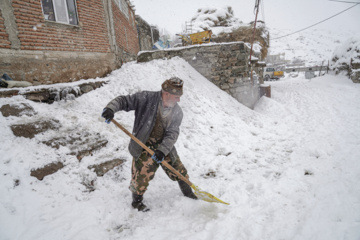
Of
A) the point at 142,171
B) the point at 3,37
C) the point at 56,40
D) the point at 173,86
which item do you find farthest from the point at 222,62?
the point at 3,37

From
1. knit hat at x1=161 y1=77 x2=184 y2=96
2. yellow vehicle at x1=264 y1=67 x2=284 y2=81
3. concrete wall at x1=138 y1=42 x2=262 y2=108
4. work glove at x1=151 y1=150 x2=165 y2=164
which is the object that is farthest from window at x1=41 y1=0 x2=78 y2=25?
yellow vehicle at x1=264 y1=67 x2=284 y2=81

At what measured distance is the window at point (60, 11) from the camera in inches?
201

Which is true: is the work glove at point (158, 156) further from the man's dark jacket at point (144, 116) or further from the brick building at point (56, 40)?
the brick building at point (56, 40)

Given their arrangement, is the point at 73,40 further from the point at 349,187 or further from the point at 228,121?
the point at 349,187

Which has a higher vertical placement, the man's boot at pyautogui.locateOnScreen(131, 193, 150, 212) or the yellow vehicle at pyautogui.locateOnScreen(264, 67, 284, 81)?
the yellow vehicle at pyautogui.locateOnScreen(264, 67, 284, 81)

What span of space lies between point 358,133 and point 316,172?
2873 millimetres

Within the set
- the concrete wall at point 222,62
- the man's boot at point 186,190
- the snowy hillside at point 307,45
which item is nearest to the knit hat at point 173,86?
the man's boot at point 186,190

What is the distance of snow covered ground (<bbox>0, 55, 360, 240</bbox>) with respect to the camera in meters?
2.10

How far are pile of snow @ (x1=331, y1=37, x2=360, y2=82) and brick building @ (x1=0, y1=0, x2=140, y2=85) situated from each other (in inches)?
587

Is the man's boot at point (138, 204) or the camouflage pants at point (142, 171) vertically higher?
the camouflage pants at point (142, 171)

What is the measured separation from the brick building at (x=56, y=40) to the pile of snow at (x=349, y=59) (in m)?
14.9

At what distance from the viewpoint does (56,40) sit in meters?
5.09

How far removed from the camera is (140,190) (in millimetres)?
2521

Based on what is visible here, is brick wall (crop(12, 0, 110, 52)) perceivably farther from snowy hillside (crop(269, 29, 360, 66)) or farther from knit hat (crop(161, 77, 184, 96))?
snowy hillside (crop(269, 29, 360, 66))
